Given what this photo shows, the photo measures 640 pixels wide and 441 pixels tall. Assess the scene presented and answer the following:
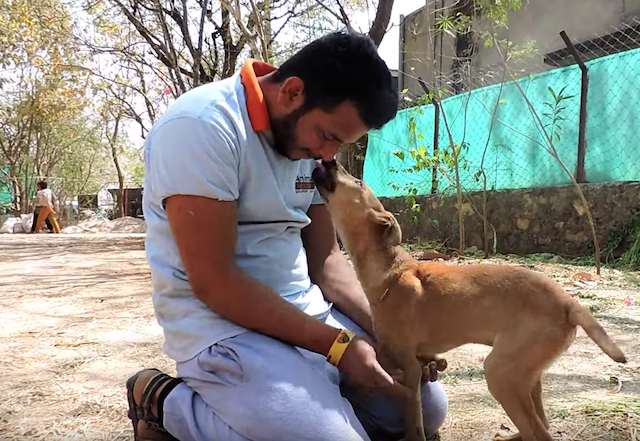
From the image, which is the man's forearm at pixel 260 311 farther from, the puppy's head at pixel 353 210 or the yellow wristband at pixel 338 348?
the puppy's head at pixel 353 210

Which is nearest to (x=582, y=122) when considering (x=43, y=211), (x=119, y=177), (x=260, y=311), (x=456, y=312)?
(x=456, y=312)

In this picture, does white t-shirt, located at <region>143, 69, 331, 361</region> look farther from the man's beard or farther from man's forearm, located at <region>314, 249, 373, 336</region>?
man's forearm, located at <region>314, 249, 373, 336</region>

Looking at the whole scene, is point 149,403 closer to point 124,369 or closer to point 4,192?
point 124,369

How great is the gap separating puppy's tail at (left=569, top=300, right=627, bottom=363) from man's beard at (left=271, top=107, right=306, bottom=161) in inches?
47.2

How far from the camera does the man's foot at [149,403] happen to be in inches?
88.7

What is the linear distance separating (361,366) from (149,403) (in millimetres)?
769

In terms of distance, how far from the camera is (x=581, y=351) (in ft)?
11.9

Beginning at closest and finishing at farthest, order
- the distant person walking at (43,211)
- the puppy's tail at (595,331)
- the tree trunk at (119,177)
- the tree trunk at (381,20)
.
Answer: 1. the puppy's tail at (595,331)
2. the tree trunk at (381,20)
3. the distant person walking at (43,211)
4. the tree trunk at (119,177)

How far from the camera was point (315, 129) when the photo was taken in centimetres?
223

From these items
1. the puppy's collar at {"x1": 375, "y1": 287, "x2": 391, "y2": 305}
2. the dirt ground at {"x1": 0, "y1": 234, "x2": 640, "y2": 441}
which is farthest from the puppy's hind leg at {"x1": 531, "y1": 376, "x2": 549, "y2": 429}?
the puppy's collar at {"x1": 375, "y1": 287, "x2": 391, "y2": 305}

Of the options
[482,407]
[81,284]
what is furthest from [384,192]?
[482,407]

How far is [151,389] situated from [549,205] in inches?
250

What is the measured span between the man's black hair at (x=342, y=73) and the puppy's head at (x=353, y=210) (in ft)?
2.23

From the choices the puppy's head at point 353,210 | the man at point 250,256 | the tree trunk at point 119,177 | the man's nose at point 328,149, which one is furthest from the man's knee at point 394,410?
the tree trunk at point 119,177
